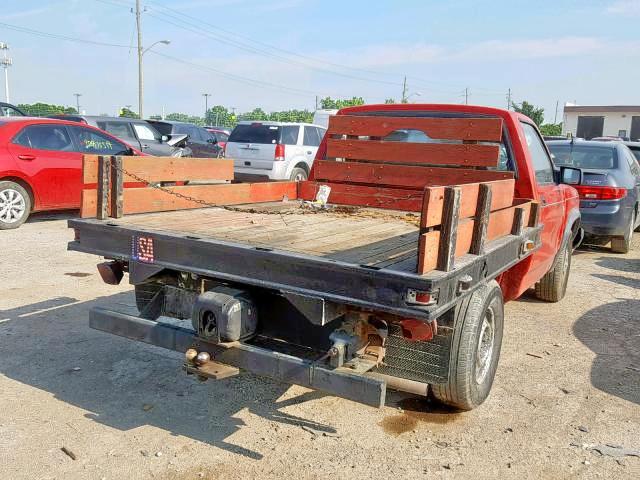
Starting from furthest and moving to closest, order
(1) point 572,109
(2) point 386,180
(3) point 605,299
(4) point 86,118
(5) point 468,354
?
(1) point 572,109, (4) point 86,118, (3) point 605,299, (2) point 386,180, (5) point 468,354

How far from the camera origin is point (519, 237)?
409cm

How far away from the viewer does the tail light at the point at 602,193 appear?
→ 8.83m

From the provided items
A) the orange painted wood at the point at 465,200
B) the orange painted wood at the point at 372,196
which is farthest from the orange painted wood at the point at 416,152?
the orange painted wood at the point at 465,200

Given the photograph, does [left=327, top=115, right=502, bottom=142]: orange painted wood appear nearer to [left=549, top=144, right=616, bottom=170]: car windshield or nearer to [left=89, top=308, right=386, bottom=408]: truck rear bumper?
[left=89, top=308, right=386, bottom=408]: truck rear bumper

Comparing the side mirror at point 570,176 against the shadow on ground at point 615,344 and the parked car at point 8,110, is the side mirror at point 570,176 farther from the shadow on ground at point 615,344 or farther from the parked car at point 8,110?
the parked car at point 8,110

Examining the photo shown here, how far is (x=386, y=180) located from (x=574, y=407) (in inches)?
97.2

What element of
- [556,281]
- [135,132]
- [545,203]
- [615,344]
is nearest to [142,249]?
[545,203]

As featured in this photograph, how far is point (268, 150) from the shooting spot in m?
14.8

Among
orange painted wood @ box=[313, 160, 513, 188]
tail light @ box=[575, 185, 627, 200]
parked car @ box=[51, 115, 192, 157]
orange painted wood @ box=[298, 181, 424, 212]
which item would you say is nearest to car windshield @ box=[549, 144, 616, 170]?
tail light @ box=[575, 185, 627, 200]

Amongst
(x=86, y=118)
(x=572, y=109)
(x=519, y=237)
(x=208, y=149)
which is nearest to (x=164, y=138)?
(x=86, y=118)

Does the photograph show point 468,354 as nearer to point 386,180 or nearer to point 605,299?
point 386,180

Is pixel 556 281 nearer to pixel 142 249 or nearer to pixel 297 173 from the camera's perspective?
pixel 142 249

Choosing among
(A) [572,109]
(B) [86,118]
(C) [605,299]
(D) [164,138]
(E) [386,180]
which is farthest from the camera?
(A) [572,109]

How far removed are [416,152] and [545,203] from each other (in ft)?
3.88
